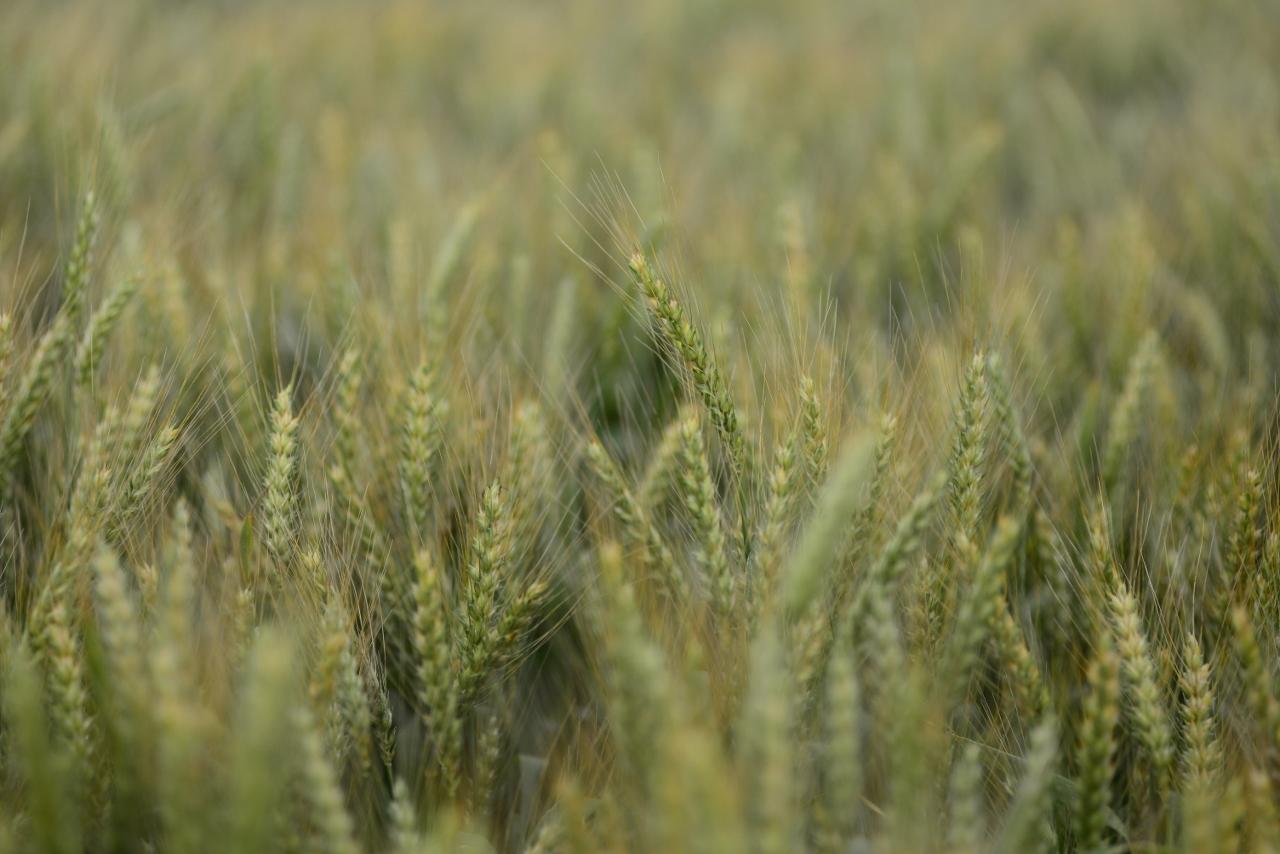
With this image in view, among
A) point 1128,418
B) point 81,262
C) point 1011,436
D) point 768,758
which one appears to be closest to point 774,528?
point 768,758

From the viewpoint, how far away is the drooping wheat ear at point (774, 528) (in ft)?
3.04

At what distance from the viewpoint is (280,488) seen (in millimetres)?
981

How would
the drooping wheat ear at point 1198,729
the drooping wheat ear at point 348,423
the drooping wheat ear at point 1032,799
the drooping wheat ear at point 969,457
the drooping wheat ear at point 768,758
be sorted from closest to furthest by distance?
the drooping wheat ear at point 768,758 < the drooping wheat ear at point 1032,799 < the drooping wheat ear at point 1198,729 < the drooping wheat ear at point 969,457 < the drooping wheat ear at point 348,423

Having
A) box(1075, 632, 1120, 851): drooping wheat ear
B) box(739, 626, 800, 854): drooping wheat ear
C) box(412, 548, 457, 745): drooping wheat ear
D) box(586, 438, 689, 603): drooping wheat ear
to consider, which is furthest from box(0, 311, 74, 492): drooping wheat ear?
box(1075, 632, 1120, 851): drooping wheat ear

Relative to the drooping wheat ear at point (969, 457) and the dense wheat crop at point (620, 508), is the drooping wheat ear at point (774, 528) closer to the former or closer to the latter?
the dense wheat crop at point (620, 508)

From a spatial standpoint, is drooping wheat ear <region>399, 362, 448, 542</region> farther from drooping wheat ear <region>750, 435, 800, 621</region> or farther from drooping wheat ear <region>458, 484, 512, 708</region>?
drooping wheat ear <region>750, 435, 800, 621</region>

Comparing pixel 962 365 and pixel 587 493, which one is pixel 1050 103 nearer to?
pixel 962 365

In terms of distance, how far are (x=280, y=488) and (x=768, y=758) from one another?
592 mm

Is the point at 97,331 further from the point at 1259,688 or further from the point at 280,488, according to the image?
the point at 1259,688

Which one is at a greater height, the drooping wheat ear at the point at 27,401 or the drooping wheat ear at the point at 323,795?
the drooping wheat ear at the point at 27,401

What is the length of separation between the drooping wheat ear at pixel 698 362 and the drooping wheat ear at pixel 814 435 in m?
0.07

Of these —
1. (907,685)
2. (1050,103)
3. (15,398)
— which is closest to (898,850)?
(907,685)

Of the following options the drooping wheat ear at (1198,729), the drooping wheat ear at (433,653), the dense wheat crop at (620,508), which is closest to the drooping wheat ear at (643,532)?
the dense wheat crop at (620,508)

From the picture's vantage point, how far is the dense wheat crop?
0.79 meters
